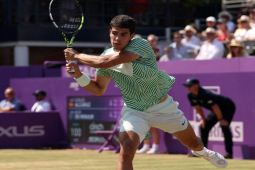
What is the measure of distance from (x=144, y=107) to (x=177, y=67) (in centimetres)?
641

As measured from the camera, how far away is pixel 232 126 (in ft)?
36.8

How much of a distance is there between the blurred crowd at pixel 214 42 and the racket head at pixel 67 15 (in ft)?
18.2

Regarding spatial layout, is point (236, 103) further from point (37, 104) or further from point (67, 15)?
point (37, 104)

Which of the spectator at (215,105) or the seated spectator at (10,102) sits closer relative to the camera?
the spectator at (215,105)

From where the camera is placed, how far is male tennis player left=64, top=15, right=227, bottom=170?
5863 mm

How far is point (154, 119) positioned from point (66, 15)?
61.1 inches

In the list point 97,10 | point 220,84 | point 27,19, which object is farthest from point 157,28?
point 220,84

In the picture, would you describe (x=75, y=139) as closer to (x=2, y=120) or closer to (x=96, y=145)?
(x=96, y=145)

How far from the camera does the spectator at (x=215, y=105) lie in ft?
35.4

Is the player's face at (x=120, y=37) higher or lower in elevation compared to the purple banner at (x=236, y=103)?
higher

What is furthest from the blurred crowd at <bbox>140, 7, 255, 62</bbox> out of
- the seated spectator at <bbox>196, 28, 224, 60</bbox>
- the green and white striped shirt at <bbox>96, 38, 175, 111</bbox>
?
the green and white striped shirt at <bbox>96, 38, 175, 111</bbox>

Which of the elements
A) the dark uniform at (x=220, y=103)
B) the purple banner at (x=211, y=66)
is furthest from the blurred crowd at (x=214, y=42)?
the dark uniform at (x=220, y=103)

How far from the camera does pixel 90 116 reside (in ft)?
45.0

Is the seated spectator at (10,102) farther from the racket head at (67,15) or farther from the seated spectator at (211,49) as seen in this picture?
the racket head at (67,15)
